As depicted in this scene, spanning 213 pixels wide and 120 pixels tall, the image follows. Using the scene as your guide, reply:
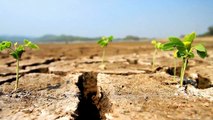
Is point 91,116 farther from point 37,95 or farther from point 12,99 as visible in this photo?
point 12,99

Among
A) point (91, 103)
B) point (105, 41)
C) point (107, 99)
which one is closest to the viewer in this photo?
point (107, 99)

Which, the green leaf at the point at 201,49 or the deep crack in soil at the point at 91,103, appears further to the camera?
the green leaf at the point at 201,49

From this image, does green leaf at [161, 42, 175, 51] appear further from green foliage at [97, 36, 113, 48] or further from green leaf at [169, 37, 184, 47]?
green foliage at [97, 36, 113, 48]

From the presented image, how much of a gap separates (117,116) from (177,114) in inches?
17.2

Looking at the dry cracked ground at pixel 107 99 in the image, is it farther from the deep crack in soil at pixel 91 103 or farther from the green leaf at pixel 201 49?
the green leaf at pixel 201 49

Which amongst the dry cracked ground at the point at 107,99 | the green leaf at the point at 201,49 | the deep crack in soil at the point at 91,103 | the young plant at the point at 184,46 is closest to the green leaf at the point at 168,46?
the young plant at the point at 184,46

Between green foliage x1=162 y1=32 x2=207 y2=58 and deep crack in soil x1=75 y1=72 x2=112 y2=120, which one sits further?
green foliage x1=162 y1=32 x2=207 y2=58

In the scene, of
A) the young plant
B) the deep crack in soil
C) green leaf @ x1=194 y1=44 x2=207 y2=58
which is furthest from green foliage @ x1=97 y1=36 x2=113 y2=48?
green leaf @ x1=194 y1=44 x2=207 y2=58

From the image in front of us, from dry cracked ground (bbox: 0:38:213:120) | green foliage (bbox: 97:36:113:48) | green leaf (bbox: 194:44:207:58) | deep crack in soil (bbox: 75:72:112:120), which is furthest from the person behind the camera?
green foliage (bbox: 97:36:113:48)

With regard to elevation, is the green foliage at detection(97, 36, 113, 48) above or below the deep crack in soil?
above

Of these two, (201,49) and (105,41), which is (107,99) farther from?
(105,41)

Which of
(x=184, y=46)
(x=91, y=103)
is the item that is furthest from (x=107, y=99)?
(x=184, y=46)

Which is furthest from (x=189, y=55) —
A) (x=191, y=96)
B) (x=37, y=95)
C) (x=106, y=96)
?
(x=37, y=95)

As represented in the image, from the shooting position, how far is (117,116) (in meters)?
2.14
